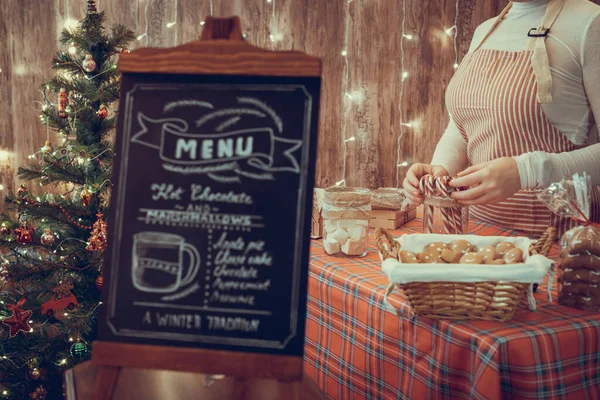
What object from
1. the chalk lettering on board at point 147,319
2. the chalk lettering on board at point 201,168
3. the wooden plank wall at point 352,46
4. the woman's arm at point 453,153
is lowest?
the chalk lettering on board at point 147,319

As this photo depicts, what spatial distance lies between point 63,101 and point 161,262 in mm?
1502

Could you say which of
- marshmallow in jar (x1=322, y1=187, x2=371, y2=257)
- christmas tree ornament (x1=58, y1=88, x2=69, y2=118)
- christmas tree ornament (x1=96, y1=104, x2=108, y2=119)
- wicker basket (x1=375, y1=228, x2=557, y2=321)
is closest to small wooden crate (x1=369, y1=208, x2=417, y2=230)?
marshmallow in jar (x1=322, y1=187, x2=371, y2=257)

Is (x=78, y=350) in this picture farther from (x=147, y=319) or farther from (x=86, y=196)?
(x=147, y=319)

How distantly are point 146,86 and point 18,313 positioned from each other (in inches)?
60.5

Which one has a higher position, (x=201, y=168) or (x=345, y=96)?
(x=345, y=96)

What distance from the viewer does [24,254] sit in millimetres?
2162

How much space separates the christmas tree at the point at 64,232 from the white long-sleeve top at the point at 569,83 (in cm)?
158

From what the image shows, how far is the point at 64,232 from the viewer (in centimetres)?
217

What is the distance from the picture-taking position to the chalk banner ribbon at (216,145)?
3.00 ft

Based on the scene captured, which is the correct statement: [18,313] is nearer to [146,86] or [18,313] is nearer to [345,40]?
[146,86]

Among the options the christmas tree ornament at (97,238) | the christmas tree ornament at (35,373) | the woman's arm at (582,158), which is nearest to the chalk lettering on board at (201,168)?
the woman's arm at (582,158)

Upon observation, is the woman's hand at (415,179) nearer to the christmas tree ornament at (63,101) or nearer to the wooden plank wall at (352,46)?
the christmas tree ornament at (63,101)

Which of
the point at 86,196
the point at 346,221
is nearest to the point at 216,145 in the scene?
the point at 346,221

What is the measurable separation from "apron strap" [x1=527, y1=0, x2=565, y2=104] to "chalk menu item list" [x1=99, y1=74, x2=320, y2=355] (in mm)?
923
